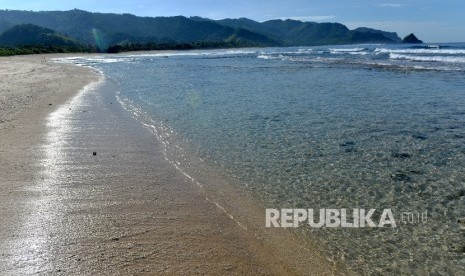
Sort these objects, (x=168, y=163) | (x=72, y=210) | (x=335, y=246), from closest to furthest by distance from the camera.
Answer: (x=335, y=246) < (x=72, y=210) < (x=168, y=163)

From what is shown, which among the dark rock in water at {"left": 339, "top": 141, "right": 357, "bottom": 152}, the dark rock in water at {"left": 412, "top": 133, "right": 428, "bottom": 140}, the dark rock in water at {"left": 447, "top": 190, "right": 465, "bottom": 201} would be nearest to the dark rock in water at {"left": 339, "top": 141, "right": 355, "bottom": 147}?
the dark rock in water at {"left": 339, "top": 141, "right": 357, "bottom": 152}

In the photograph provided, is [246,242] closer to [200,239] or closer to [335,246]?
[200,239]

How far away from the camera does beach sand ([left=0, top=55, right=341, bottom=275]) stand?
486cm

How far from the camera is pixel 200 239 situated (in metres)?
5.55

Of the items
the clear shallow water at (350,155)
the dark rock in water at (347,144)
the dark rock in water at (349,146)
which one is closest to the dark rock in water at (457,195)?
the clear shallow water at (350,155)

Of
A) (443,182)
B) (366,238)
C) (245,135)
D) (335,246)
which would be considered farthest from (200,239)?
(245,135)

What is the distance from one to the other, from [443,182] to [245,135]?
535cm

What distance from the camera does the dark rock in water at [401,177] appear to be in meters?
7.76

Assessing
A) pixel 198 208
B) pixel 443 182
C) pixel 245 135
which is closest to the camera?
pixel 198 208

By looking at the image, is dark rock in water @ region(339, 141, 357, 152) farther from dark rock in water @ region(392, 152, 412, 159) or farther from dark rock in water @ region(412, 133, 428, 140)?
dark rock in water @ region(412, 133, 428, 140)

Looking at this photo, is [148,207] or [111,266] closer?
[111,266]

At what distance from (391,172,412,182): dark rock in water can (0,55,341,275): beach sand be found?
3.13 meters

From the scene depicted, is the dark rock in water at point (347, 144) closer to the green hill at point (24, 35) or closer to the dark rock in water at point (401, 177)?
the dark rock in water at point (401, 177)

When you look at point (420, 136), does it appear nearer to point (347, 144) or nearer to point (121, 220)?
point (347, 144)
